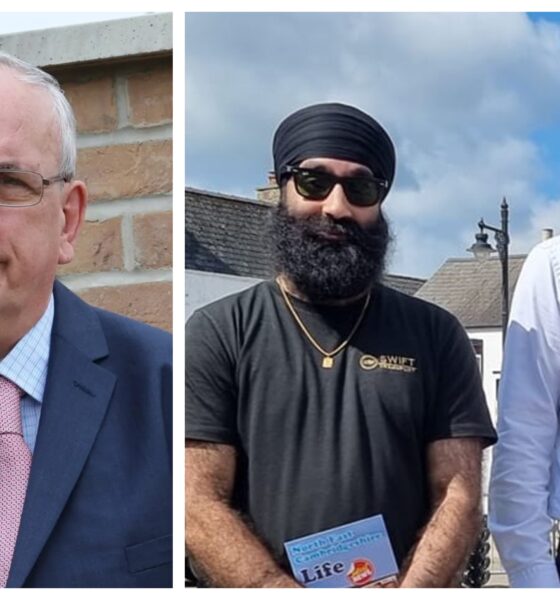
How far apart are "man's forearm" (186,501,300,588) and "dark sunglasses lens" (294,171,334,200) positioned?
76 cm

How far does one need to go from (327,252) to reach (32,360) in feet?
2.42

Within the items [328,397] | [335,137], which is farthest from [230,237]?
[328,397]

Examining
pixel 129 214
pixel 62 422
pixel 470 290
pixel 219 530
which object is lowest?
pixel 219 530

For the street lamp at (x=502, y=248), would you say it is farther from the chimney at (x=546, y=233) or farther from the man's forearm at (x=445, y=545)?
the man's forearm at (x=445, y=545)

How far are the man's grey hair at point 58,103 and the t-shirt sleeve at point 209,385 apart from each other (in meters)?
0.49

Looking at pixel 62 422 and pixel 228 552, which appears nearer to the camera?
pixel 62 422

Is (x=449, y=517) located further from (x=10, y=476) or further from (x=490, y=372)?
(x=10, y=476)

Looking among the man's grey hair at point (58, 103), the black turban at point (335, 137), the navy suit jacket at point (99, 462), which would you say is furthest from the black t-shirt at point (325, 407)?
the man's grey hair at point (58, 103)

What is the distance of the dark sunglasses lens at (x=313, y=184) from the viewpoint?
103 inches

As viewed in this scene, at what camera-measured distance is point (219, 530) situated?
2580 millimetres

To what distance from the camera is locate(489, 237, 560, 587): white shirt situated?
262 centimetres

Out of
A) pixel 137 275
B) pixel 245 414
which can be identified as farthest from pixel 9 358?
pixel 245 414

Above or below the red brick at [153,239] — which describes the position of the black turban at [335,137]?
above

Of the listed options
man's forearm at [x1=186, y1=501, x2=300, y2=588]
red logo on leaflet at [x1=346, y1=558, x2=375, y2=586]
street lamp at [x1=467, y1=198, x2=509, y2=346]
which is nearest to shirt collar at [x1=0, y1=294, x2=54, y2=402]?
man's forearm at [x1=186, y1=501, x2=300, y2=588]
